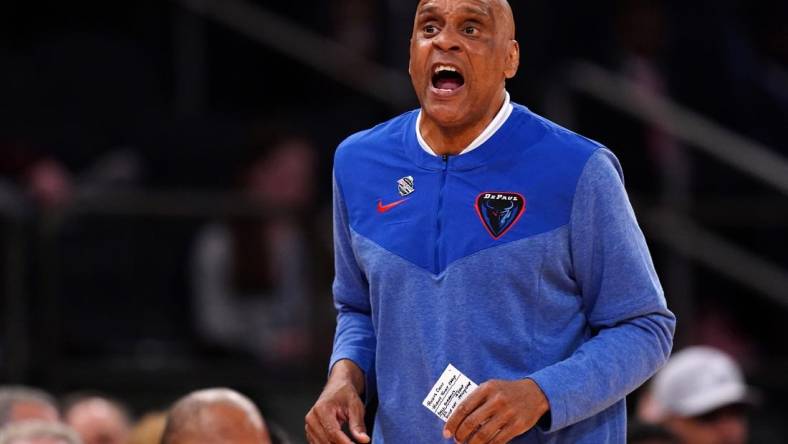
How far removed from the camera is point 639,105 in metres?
7.55

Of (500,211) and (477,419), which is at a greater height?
(500,211)

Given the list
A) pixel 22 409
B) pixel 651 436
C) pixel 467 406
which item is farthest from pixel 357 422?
pixel 22 409

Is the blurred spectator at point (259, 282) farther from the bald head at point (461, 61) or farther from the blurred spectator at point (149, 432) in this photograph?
the bald head at point (461, 61)

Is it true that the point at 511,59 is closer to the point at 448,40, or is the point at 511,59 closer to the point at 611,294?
the point at 448,40

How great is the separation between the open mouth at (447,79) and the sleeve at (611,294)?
0.98 feet

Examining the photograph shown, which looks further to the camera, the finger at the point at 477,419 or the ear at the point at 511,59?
the ear at the point at 511,59

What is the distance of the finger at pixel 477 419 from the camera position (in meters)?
2.73

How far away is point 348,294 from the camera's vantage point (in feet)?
10.6

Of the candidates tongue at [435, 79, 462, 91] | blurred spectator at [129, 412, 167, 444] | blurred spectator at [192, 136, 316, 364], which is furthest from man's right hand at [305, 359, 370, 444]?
blurred spectator at [192, 136, 316, 364]

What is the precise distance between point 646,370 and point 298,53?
5.81 m

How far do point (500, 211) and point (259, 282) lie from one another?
164 inches

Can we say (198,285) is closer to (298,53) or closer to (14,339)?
(14,339)

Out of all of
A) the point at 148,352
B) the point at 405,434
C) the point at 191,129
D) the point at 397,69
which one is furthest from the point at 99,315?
the point at 405,434

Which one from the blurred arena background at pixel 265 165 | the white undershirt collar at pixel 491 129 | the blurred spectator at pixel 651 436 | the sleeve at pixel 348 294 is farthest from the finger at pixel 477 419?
the blurred arena background at pixel 265 165
